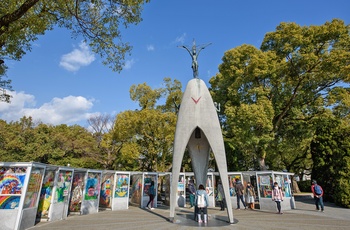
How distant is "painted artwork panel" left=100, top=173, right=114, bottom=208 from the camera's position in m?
13.9

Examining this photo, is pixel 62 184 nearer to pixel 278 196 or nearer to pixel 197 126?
pixel 197 126

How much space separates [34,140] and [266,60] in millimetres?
27548

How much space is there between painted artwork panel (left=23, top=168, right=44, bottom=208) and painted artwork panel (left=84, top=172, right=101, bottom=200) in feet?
11.5

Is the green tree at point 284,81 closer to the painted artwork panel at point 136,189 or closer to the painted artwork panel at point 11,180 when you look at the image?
the painted artwork panel at point 136,189

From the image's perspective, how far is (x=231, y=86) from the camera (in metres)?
18.2

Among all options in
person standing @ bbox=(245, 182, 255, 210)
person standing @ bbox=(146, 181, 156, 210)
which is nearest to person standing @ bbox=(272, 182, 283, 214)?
person standing @ bbox=(245, 182, 255, 210)

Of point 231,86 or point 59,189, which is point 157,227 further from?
point 231,86

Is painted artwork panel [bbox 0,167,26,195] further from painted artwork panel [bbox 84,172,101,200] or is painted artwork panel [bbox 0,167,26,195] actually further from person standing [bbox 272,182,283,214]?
person standing [bbox 272,182,283,214]

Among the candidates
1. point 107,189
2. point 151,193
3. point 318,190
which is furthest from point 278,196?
point 107,189

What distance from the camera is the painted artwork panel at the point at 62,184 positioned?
33.9 ft

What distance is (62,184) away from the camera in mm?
10648

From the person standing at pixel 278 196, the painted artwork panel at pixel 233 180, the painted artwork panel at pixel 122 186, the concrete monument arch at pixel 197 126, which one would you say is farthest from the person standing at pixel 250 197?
the painted artwork panel at pixel 122 186

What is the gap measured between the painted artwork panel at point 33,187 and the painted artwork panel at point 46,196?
0.66 metres

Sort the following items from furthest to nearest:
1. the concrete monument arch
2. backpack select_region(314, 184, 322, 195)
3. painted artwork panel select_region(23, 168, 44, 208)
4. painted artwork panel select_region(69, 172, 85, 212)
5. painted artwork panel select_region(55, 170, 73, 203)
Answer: backpack select_region(314, 184, 322, 195) → painted artwork panel select_region(69, 172, 85, 212) → painted artwork panel select_region(55, 170, 73, 203) → the concrete monument arch → painted artwork panel select_region(23, 168, 44, 208)
